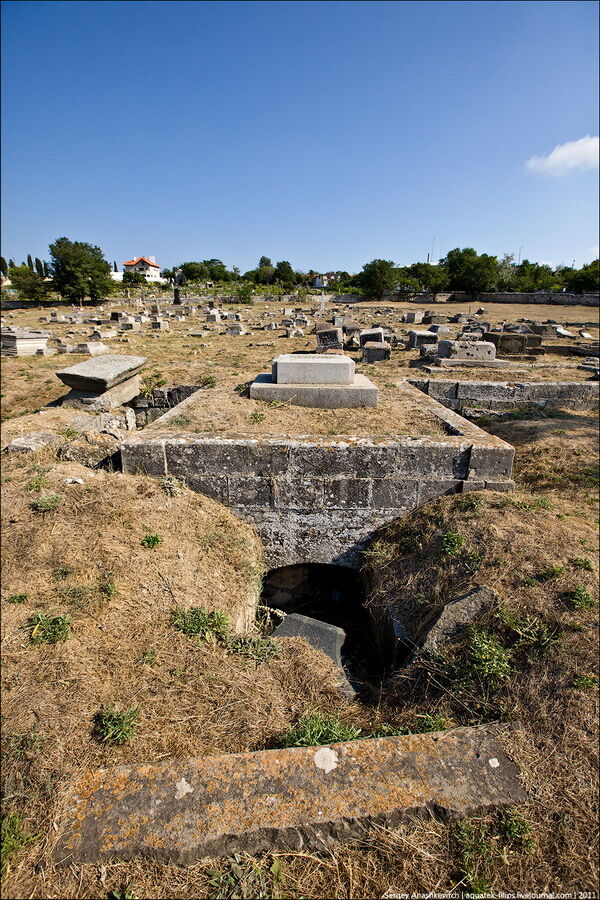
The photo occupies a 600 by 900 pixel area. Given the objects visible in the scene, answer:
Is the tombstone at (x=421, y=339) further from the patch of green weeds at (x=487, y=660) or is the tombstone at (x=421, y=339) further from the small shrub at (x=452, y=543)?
the patch of green weeds at (x=487, y=660)

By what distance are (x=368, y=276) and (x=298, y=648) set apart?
49177mm

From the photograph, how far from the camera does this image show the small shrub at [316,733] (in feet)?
9.18

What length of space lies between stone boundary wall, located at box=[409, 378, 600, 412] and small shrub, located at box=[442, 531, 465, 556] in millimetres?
5281

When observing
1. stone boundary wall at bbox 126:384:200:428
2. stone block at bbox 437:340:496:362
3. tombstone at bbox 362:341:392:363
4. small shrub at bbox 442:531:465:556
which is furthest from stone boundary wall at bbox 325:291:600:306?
small shrub at bbox 442:531:465:556

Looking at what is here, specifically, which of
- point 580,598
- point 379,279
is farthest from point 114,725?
point 379,279

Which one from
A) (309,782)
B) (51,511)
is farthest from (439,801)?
(51,511)

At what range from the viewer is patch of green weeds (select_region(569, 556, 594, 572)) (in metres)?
3.84

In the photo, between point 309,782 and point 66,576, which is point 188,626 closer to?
point 66,576

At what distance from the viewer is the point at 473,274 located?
46.1 m

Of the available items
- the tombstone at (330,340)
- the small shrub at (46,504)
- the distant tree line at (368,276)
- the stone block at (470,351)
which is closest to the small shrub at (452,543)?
the small shrub at (46,504)

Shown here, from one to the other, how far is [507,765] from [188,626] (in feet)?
7.79

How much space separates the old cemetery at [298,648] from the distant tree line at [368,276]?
3450 centimetres

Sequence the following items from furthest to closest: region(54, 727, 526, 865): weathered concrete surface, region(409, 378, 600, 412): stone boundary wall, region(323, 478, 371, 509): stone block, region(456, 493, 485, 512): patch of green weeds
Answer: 1. region(409, 378, 600, 412): stone boundary wall
2. region(323, 478, 371, 509): stone block
3. region(456, 493, 485, 512): patch of green weeds
4. region(54, 727, 526, 865): weathered concrete surface

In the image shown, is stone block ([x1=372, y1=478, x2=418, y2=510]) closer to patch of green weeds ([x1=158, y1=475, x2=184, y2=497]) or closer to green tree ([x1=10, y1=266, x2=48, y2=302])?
patch of green weeds ([x1=158, y1=475, x2=184, y2=497])
